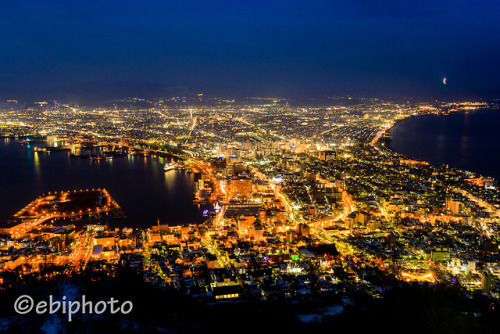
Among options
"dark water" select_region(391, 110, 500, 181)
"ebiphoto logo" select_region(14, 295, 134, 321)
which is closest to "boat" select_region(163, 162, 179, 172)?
"dark water" select_region(391, 110, 500, 181)

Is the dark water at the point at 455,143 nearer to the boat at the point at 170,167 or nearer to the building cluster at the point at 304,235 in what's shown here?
the building cluster at the point at 304,235

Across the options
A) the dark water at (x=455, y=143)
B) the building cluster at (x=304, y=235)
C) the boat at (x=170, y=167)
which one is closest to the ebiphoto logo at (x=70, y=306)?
the building cluster at (x=304, y=235)

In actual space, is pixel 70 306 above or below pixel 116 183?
above

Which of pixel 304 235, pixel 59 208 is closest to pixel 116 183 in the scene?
pixel 59 208

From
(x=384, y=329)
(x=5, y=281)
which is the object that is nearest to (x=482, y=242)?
(x=384, y=329)

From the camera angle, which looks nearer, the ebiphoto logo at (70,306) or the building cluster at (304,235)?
the ebiphoto logo at (70,306)

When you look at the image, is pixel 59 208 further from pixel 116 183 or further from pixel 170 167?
pixel 170 167
